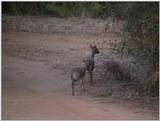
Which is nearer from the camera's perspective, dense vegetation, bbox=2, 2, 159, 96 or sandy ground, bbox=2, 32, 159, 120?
sandy ground, bbox=2, 32, 159, 120

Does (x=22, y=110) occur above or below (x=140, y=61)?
below

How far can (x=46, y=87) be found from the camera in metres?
12.0

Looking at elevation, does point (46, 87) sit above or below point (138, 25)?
below

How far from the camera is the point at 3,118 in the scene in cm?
877

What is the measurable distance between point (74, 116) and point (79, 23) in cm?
1554

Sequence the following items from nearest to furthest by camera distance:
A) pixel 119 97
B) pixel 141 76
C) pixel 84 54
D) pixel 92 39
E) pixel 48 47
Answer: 1. pixel 119 97
2. pixel 141 76
3. pixel 84 54
4. pixel 48 47
5. pixel 92 39

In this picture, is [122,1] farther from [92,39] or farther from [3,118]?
[92,39]

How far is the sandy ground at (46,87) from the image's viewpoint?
9.35 m

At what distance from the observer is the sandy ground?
9.35m

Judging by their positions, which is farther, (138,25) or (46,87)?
(46,87)

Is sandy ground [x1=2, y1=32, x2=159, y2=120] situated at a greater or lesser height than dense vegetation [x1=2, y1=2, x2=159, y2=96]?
lesser

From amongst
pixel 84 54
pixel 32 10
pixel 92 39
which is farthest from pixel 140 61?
pixel 32 10

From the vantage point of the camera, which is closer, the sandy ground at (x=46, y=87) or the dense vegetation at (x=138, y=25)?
the sandy ground at (x=46, y=87)

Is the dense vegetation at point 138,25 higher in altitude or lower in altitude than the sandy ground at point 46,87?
higher
